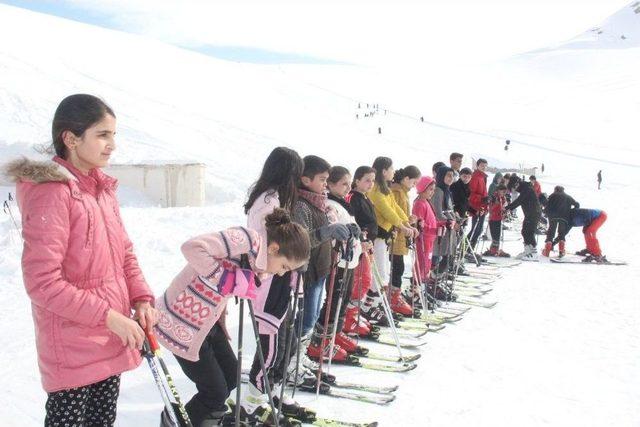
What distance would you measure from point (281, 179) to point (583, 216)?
34.5 feet

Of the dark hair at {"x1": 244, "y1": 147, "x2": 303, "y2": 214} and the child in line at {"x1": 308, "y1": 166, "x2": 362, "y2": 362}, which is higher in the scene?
the dark hair at {"x1": 244, "y1": 147, "x2": 303, "y2": 214}

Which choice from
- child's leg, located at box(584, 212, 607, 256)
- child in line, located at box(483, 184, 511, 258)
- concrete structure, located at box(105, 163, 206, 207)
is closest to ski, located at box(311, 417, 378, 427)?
child in line, located at box(483, 184, 511, 258)

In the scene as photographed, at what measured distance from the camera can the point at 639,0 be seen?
169 meters

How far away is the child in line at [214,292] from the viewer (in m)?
2.76

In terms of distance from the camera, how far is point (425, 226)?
737 cm

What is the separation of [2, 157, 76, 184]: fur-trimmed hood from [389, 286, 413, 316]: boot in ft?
16.7

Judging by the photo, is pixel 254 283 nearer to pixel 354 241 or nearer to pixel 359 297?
pixel 354 241

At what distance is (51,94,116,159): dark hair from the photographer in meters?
2.28

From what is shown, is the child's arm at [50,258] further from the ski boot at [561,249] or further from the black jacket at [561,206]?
the black jacket at [561,206]

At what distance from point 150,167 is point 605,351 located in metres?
11.4

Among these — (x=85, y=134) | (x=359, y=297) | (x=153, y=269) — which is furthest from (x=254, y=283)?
(x=153, y=269)

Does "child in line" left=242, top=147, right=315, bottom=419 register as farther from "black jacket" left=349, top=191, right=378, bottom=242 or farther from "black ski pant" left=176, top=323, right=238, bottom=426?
"black jacket" left=349, top=191, right=378, bottom=242

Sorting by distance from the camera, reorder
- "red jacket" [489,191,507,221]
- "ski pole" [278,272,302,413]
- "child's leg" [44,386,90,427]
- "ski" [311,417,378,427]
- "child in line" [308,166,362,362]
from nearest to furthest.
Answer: "child's leg" [44,386,90,427] < "ski pole" [278,272,302,413] < "ski" [311,417,378,427] < "child in line" [308,166,362,362] < "red jacket" [489,191,507,221]

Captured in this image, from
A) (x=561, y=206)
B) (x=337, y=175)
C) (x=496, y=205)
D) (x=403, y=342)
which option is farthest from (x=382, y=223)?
(x=561, y=206)
